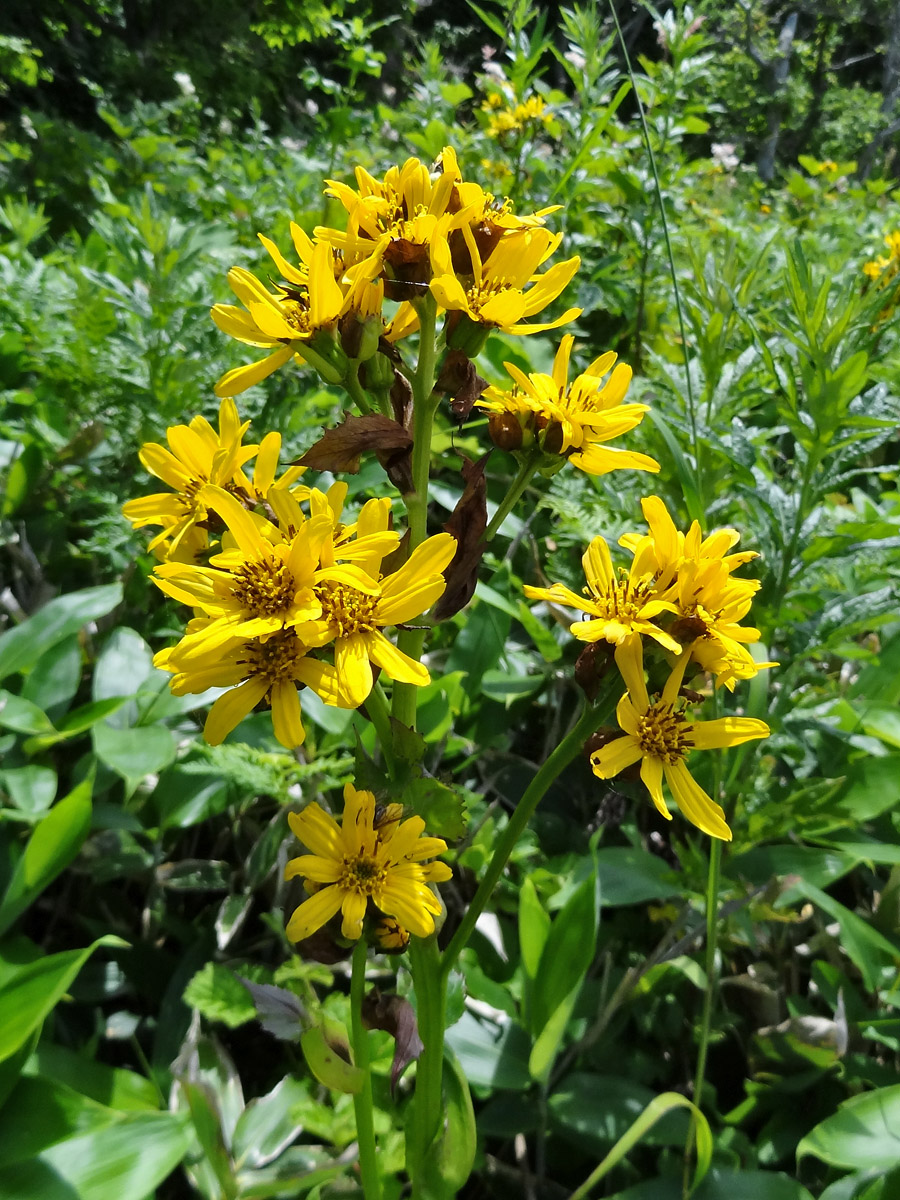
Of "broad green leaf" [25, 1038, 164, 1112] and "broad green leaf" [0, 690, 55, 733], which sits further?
"broad green leaf" [0, 690, 55, 733]

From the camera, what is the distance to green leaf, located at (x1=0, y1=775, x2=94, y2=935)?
104 cm

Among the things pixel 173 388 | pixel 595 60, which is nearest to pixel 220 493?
pixel 173 388

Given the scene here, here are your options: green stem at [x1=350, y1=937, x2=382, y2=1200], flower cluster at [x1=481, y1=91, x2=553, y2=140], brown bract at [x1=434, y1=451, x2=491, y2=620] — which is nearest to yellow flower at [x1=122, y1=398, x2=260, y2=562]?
brown bract at [x1=434, y1=451, x2=491, y2=620]

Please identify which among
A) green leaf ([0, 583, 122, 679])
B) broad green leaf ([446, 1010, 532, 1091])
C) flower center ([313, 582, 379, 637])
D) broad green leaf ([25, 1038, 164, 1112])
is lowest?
broad green leaf ([446, 1010, 532, 1091])

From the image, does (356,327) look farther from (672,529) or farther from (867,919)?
(867,919)

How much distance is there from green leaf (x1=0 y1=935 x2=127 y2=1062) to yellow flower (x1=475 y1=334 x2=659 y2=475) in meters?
0.72

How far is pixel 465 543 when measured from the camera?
0.69 meters

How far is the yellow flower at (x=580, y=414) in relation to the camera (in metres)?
0.73

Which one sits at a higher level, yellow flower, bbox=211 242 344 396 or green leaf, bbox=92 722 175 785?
yellow flower, bbox=211 242 344 396

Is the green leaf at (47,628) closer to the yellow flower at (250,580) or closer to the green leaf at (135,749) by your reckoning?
the green leaf at (135,749)

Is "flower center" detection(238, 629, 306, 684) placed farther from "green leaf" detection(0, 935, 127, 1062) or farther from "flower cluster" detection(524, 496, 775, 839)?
"green leaf" detection(0, 935, 127, 1062)

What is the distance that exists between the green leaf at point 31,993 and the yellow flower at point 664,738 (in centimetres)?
61

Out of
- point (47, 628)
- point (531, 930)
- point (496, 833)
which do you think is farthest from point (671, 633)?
point (47, 628)

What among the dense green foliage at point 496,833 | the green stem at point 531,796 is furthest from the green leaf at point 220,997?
the green stem at point 531,796
